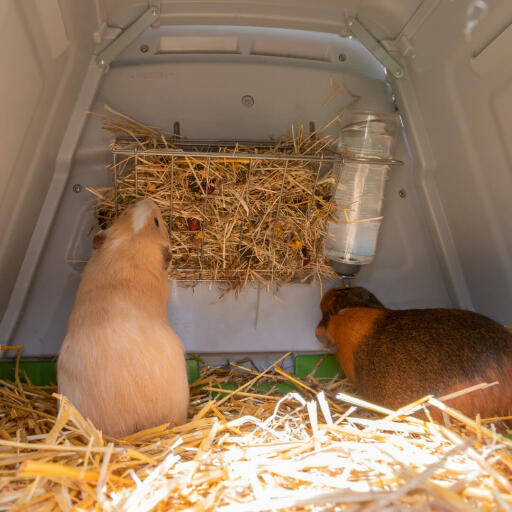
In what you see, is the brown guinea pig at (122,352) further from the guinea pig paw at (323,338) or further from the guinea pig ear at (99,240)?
the guinea pig paw at (323,338)

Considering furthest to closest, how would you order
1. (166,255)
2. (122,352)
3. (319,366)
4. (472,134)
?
1. (319,366)
2. (166,255)
3. (472,134)
4. (122,352)

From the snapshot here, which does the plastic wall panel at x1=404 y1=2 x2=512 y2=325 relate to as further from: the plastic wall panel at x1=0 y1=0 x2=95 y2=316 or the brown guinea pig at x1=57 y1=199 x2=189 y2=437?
the plastic wall panel at x1=0 y1=0 x2=95 y2=316

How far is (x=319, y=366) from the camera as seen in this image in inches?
98.8

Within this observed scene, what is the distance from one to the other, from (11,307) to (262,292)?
1.18m

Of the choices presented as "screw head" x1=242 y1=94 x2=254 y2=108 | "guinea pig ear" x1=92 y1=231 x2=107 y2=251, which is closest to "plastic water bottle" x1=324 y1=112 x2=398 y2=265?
"screw head" x1=242 y1=94 x2=254 y2=108

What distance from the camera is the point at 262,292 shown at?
249cm

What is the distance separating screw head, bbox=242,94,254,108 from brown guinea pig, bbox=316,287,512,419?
1026 mm

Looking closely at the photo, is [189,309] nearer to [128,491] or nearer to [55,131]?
[55,131]

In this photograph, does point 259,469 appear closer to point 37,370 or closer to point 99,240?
point 99,240

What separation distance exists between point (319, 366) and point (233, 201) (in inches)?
37.6

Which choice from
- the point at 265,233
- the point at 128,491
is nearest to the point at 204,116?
the point at 265,233

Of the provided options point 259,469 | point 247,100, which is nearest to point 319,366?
point 259,469

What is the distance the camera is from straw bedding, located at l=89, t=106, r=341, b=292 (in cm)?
224

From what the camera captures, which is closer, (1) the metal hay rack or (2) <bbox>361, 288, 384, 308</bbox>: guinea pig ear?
(1) the metal hay rack
